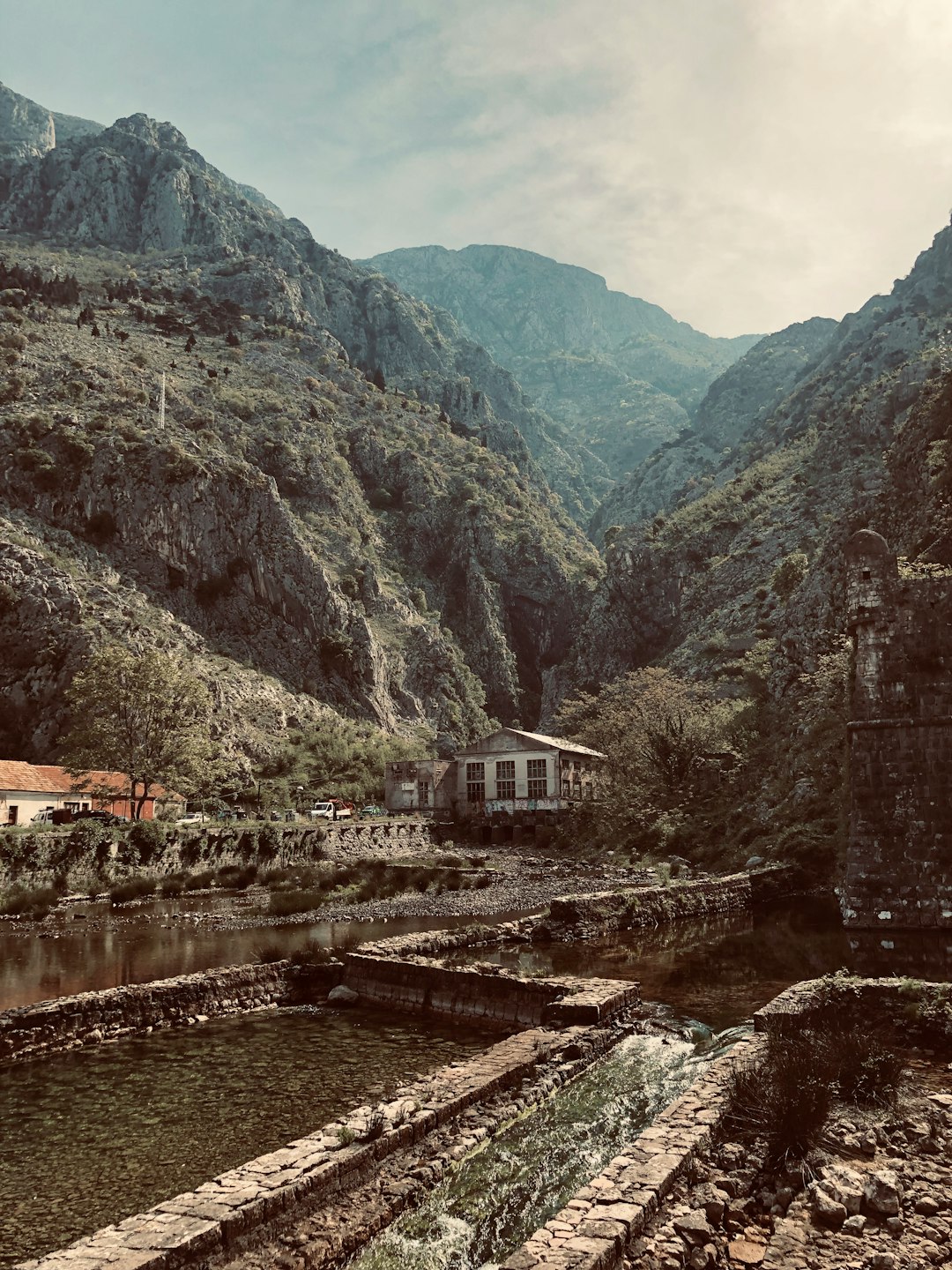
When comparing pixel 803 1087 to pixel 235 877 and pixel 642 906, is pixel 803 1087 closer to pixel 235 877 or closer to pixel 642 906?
pixel 642 906

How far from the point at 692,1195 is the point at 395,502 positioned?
138 m

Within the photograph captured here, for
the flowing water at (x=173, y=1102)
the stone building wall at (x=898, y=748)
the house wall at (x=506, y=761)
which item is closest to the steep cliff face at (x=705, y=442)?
the house wall at (x=506, y=761)

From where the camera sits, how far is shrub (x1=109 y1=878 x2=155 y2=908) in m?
38.3

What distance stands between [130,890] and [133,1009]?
25.9 metres

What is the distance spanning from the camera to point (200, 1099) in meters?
11.8

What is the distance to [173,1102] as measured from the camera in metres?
11.8

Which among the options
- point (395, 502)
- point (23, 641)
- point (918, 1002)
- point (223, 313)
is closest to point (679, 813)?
point (918, 1002)

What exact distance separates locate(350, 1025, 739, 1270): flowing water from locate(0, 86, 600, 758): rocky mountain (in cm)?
6068

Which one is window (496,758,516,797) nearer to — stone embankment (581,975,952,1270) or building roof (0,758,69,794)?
building roof (0,758,69,794)

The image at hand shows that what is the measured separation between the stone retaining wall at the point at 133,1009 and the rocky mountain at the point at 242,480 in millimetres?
51967

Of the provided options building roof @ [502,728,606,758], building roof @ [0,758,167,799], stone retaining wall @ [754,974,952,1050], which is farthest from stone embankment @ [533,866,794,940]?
building roof @ [502,728,606,758]

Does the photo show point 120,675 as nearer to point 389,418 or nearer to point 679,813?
point 679,813

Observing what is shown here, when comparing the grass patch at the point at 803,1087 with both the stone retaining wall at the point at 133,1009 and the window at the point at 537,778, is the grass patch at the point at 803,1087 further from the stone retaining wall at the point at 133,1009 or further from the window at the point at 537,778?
the window at the point at 537,778

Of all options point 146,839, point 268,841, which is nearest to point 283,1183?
point 146,839
